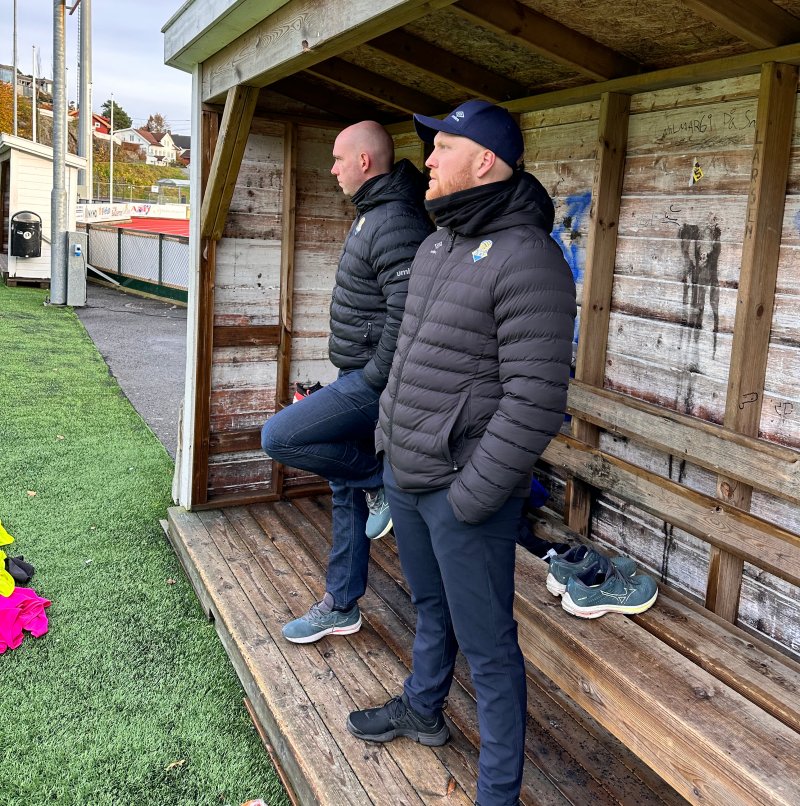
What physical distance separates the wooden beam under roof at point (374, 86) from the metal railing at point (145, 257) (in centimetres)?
1032

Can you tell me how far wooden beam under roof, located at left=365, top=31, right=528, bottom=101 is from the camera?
3.33 m

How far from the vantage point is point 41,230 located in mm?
15648

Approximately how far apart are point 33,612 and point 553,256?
269 centimetres

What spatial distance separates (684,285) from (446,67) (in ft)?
4.42

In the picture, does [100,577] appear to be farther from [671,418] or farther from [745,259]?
[745,259]

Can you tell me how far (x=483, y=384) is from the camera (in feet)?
6.59

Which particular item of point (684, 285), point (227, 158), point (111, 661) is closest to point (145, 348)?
point (227, 158)

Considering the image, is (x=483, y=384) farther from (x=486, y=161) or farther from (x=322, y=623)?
(x=322, y=623)

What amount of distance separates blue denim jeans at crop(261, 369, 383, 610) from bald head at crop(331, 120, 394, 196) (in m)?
0.69

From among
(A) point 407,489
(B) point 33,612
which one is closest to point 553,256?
(A) point 407,489

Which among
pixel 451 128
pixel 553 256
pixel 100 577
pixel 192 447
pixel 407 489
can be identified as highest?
pixel 451 128

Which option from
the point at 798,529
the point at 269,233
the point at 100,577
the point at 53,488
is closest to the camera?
the point at 798,529

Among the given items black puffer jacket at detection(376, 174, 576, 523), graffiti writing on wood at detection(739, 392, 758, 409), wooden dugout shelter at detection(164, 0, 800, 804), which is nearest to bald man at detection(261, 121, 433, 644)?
wooden dugout shelter at detection(164, 0, 800, 804)

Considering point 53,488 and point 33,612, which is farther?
point 53,488
